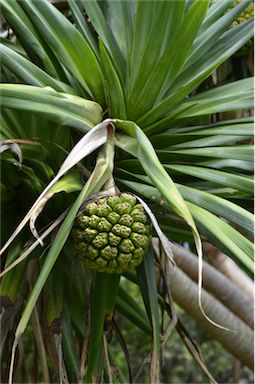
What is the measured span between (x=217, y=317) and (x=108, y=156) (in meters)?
1.01

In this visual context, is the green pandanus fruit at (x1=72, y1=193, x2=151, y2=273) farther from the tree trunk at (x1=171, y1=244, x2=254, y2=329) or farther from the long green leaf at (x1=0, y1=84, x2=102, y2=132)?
the tree trunk at (x1=171, y1=244, x2=254, y2=329)

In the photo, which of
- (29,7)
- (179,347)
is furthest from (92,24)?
(179,347)

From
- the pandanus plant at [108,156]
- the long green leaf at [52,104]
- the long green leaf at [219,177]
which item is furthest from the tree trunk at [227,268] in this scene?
the long green leaf at [52,104]

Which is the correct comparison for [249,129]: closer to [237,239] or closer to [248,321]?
[237,239]

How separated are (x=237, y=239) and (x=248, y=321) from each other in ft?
3.47

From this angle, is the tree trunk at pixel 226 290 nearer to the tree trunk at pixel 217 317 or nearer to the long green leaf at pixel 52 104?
the tree trunk at pixel 217 317

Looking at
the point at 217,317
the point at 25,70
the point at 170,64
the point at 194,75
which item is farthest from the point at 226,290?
the point at 25,70

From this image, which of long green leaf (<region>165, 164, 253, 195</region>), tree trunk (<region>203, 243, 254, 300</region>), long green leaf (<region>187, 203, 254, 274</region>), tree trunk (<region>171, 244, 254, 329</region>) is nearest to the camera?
long green leaf (<region>187, 203, 254, 274</region>)

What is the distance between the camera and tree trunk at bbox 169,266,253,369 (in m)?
1.89

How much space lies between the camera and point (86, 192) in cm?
99

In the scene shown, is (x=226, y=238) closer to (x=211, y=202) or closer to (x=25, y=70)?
(x=211, y=202)

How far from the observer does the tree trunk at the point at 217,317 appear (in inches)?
74.4

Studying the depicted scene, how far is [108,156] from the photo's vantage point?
105cm

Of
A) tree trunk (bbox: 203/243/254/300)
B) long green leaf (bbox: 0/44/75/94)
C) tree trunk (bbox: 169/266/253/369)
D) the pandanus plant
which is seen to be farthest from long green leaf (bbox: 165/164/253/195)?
tree trunk (bbox: 203/243/254/300)
